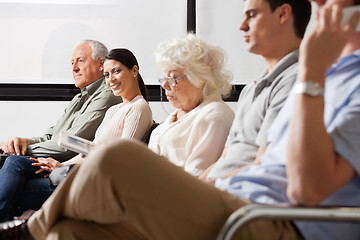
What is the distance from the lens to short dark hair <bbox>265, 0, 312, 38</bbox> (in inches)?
84.4

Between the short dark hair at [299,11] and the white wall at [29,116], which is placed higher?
the short dark hair at [299,11]

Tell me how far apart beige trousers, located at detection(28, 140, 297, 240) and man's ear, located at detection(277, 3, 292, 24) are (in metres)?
0.97

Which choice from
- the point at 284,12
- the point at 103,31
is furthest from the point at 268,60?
the point at 103,31

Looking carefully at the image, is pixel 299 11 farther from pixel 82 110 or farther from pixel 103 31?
pixel 103 31

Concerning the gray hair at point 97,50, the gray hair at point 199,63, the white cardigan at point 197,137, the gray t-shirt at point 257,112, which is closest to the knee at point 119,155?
the gray t-shirt at point 257,112

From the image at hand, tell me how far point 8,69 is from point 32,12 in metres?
0.58

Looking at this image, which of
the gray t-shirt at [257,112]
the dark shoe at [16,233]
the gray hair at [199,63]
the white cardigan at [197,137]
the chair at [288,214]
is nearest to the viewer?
the chair at [288,214]

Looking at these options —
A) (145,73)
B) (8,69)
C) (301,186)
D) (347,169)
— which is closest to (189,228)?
(301,186)

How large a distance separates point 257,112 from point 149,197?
831 mm

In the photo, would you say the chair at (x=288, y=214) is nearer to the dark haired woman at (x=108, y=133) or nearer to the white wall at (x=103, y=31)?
the dark haired woman at (x=108, y=133)

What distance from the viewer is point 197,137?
2.64 metres

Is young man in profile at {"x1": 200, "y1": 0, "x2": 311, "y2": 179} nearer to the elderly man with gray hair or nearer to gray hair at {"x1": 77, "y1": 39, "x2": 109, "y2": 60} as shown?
the elderly man with gray hair

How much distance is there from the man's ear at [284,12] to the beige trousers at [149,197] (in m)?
0.97

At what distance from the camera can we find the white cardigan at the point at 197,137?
2.55 m
